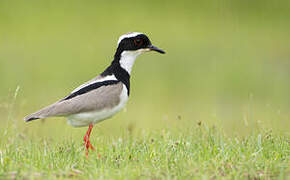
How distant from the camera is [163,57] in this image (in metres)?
22.7

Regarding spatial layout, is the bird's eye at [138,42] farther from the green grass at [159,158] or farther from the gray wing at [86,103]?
the green grass at [159,158]

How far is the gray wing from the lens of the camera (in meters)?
7.09

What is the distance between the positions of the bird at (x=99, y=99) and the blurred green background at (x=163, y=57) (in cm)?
607

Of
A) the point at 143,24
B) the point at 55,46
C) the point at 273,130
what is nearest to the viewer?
the point at 273,130

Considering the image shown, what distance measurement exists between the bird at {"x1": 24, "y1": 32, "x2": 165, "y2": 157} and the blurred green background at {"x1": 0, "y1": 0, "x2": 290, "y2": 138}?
19.9 ft

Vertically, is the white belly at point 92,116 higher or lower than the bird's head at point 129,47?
lower

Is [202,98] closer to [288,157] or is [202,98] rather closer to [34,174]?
[288,157]

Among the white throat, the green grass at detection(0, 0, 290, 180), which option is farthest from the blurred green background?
the white throat

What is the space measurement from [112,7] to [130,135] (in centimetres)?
2031

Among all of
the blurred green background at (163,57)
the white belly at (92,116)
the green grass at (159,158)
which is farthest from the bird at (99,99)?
the blurred green background at (163,57)

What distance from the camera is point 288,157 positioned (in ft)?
20.4

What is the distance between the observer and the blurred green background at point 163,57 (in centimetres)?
1709

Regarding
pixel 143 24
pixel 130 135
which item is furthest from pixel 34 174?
pixel 143 24

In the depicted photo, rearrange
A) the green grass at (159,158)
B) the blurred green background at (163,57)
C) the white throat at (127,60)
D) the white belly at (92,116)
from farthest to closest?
the blurred green background at (163,57), the white throat at (127,60), the white belly at (92,116), the green grass at (159,158)
